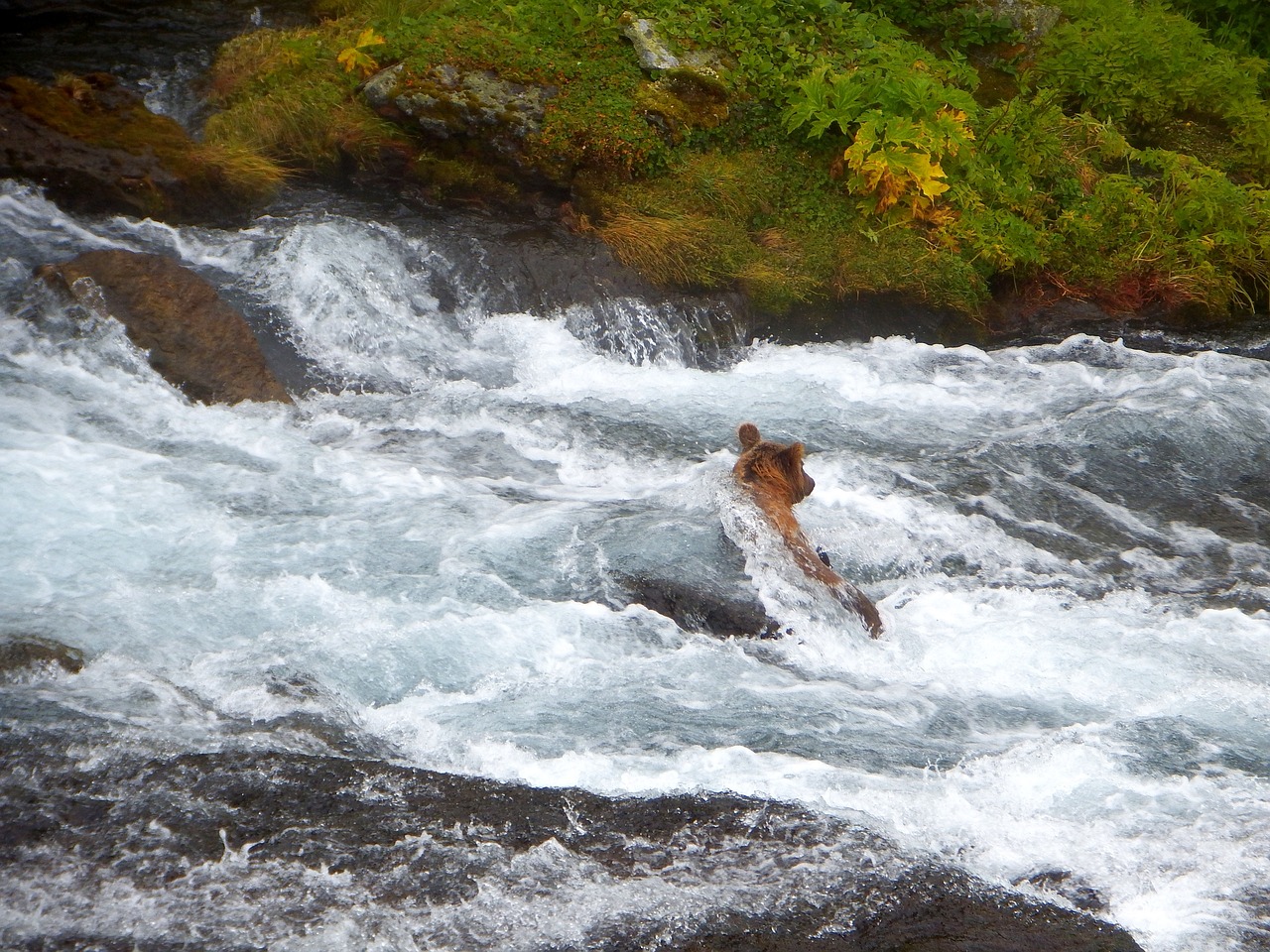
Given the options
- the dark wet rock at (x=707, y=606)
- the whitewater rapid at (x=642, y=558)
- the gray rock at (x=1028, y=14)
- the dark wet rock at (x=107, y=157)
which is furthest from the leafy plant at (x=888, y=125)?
the dark wet rock at (x=707, y=606)

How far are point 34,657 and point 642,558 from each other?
111 inches

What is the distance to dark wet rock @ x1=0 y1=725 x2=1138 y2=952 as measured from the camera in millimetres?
3439

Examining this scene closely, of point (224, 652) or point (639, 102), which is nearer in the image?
point (224, 652)

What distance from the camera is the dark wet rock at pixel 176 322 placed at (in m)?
7.07

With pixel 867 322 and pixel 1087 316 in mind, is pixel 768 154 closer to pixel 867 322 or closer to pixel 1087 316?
pixel 867 322

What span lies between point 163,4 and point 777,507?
32.6 feet

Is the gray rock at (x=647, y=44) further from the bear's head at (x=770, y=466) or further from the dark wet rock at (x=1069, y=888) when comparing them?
the dark wet rock at (x=1069, y=888)

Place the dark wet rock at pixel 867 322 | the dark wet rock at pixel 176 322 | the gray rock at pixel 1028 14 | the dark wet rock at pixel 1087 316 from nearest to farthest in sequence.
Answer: the dark wet rock at pixel 176 322 < the dark wet rock at pixel 867 322 < the dark wet rock at pixel 1087 316 < the gray rock at pixel 1028 14

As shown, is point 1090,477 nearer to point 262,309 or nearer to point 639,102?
point 639,102

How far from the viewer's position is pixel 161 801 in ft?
12.3

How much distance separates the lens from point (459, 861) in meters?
3.70

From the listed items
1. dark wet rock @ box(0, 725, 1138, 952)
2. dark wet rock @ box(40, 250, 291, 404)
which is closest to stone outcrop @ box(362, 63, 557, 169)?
dark wet rock @ box(40, 250, 291, 404)

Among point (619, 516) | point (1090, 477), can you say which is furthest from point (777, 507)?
point (1090, 477)

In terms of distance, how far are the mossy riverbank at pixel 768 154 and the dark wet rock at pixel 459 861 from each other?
18.8 feet
